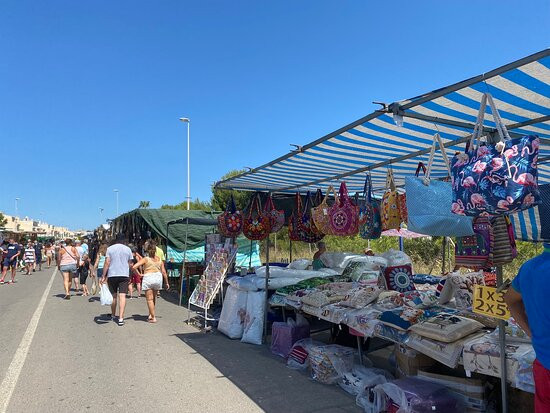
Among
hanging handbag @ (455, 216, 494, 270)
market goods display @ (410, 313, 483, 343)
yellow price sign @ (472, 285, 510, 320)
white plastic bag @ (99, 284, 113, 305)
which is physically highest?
hanging handbag @ (455, 216, 494, 270)

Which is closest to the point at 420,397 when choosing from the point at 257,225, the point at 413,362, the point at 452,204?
the point at 413,362

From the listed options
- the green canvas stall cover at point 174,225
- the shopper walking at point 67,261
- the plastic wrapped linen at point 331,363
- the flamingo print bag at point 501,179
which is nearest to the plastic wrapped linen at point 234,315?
the plastic wrapped linen at point 331,363

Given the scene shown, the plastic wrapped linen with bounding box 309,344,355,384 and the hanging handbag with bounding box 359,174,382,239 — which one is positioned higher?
the hanging handbag with bounding box 359,174,382,239

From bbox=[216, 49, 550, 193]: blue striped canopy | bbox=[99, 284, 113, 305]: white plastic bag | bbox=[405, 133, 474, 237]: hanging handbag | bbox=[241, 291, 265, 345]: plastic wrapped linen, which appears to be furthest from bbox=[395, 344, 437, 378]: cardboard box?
bbox=[99, 284, 113, 305]: white plastic bag

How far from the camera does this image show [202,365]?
5.29 m

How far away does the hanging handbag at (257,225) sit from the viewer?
24.6 feet

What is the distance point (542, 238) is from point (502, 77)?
111 inches

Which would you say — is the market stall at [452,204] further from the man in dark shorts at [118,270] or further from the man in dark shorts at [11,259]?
the man in dark shorts at [11,259]

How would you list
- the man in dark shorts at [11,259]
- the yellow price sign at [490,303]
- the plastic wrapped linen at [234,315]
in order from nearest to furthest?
the yellow price sign at [490,303] < the plastic wrapped linen at [234,315] < the man in dark shorts at [11,259]

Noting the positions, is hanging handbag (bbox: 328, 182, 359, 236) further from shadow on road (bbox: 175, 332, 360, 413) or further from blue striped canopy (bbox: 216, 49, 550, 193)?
shadow on road (bbox: 175, 332, 360, 413)

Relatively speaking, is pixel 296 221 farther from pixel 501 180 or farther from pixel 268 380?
pixel 501 180

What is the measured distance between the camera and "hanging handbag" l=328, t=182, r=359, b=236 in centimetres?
552

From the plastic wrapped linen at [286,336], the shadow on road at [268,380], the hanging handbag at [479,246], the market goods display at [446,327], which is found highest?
the hanging handbag at [479,246]

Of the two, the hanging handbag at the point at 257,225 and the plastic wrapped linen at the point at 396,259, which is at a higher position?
the hanging handbag at the point at 257,225
